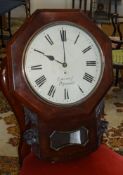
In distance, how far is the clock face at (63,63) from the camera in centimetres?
80

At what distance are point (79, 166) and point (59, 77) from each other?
252mm

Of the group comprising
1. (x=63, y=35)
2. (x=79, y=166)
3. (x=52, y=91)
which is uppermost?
(x=63, y=35)

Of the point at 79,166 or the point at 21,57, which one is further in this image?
the point at 79,166

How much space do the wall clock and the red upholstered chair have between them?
3 cm

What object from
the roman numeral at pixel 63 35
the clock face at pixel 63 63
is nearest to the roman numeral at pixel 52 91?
the clock face at pixel 63 63

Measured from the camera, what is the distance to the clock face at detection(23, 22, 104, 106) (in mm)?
805

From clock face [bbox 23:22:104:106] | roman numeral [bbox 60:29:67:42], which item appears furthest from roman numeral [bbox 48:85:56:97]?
roman numeral [bbox 60:29:67:42]

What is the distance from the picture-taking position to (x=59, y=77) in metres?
0.83

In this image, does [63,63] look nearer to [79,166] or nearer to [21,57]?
[21,57]

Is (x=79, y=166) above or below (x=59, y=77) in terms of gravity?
below

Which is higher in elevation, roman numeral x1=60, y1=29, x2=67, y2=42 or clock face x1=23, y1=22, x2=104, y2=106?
roman numeral x1=60, y1=29, x2=67, y2=42

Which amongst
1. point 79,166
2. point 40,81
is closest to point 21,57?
point 40,81

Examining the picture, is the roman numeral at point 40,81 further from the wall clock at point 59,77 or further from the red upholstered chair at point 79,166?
the red upholstered chair at point 79,166

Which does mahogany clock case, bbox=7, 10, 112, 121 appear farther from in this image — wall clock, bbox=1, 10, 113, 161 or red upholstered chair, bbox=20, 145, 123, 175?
red upholstered chair, bbox=20, 145, 123, 175
